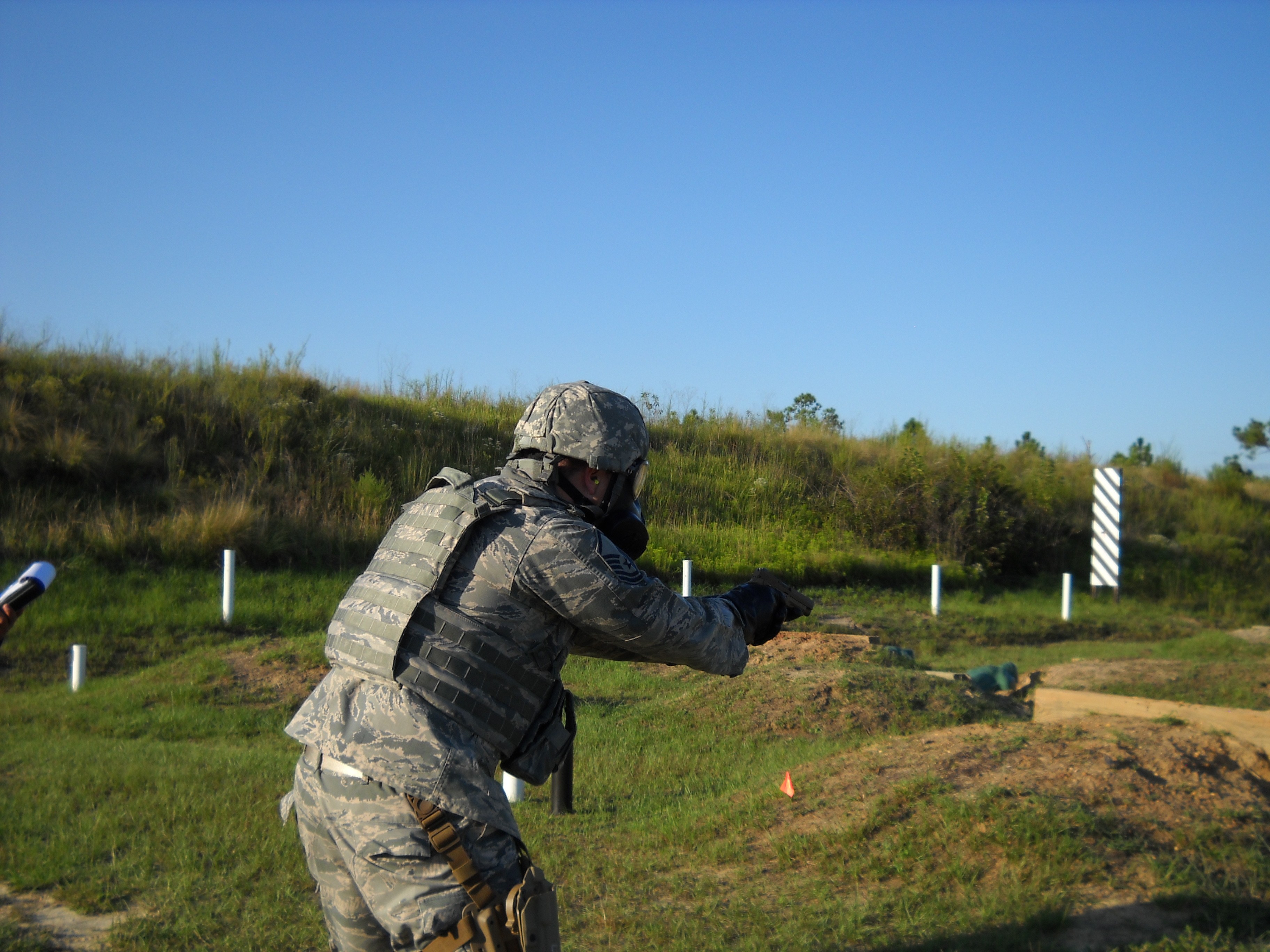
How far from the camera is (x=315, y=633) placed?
11328mm

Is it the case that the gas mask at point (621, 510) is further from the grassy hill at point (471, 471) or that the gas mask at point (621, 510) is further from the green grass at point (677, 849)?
the grassy hill at point (471, 471)

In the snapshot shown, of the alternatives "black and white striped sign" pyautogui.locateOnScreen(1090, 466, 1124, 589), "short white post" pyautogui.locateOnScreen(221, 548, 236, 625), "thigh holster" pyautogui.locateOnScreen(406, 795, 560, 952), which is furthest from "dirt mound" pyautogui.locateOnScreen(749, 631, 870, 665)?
"black and white striped sign" pyautogui.locateOnScreen(1090, 466, 1124, 589)

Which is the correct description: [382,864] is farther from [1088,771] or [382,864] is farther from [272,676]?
[272,676]

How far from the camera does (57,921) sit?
4273 mm

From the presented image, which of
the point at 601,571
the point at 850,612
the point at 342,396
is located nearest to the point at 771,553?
the point at 850,612

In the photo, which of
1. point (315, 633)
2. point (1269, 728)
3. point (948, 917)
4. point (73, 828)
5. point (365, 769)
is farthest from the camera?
point (315, 633)

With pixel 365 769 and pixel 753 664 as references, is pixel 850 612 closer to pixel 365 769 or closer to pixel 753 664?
pixel 753 664

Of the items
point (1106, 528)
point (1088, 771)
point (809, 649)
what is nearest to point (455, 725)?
point (1088, 771)

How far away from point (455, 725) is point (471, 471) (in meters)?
16.6

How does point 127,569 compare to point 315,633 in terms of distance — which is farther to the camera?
point 127,569

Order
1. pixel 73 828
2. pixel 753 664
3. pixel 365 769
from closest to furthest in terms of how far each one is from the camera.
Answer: pixel 365 769, pixel 73 828, pixel 753 664

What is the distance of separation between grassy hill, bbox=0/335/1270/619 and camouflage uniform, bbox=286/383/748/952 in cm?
1154

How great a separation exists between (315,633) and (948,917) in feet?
29.2

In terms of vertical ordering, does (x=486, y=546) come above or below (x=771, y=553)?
above
